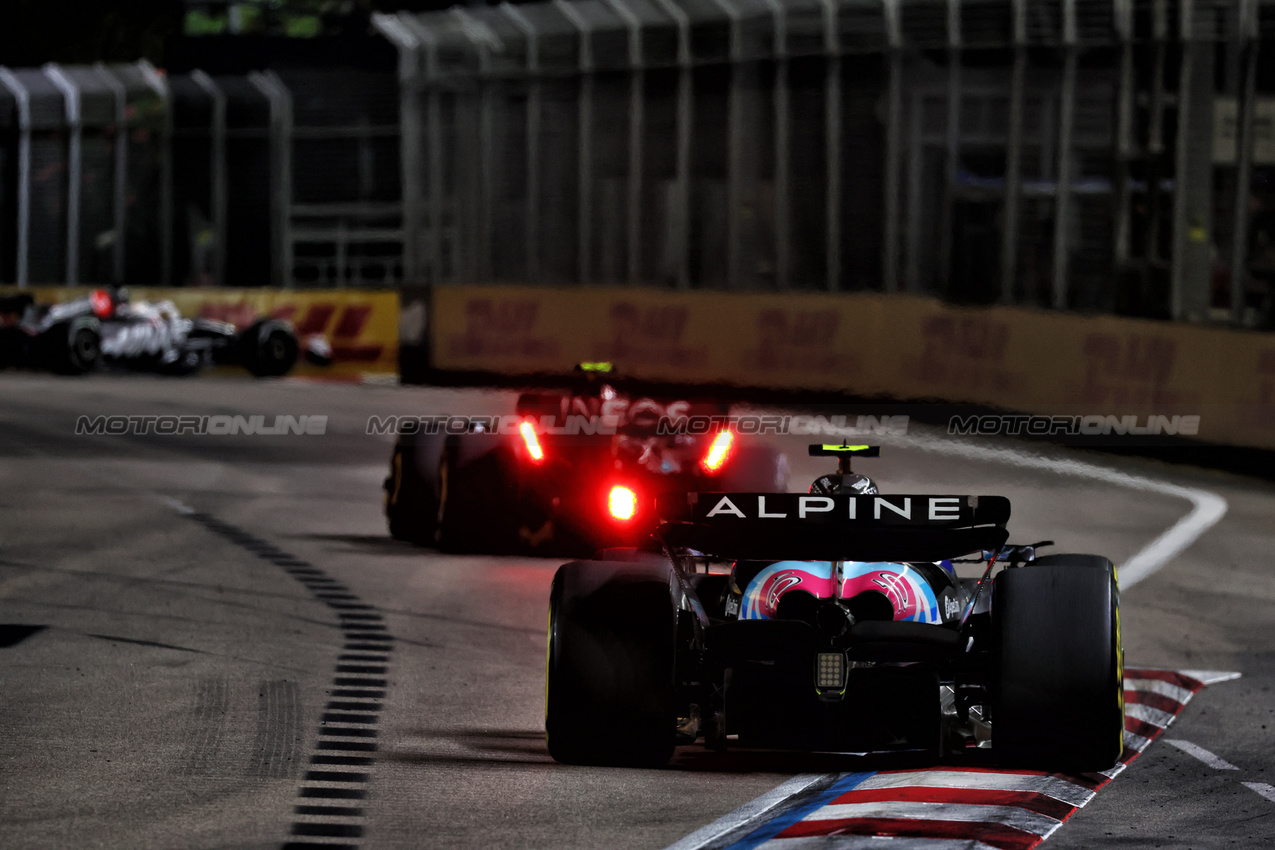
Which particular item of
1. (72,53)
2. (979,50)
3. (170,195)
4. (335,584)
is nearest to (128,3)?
(72,53)

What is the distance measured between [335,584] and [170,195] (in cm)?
3158

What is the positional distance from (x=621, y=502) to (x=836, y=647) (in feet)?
20.1

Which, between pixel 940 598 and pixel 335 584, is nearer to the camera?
pixel 940 598

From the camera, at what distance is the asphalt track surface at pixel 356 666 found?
766cm

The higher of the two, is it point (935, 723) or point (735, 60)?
point (735, 60)

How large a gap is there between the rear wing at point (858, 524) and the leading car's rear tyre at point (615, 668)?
15.1 inches

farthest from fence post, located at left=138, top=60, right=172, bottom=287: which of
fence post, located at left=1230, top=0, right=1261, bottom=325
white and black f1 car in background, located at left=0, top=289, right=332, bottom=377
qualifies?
fence post, located at left=1230, top=0, right=1261, bottom=325

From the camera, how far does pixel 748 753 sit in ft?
29.5

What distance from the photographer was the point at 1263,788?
8469mm

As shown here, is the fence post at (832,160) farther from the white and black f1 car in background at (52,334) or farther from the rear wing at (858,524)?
the rear wing at (858,524)

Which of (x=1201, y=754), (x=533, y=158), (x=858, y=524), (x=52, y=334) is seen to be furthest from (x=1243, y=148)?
(x=858, y=524)

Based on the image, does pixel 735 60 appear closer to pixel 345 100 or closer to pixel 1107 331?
pixel 1107 331

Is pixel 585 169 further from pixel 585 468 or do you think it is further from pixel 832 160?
pixel 585 468

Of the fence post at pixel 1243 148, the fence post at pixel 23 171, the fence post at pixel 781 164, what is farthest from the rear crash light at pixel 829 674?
the fence post at pixel 23 171
